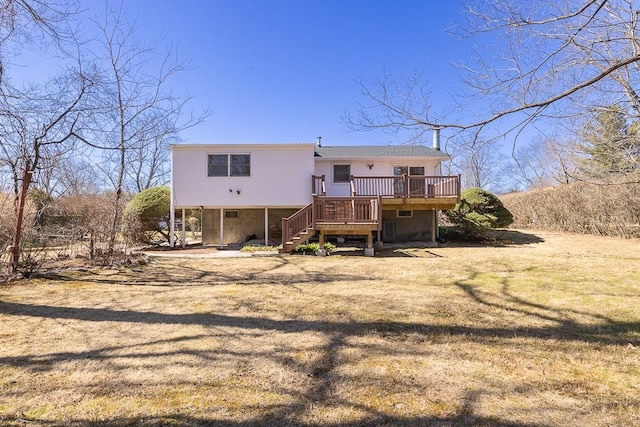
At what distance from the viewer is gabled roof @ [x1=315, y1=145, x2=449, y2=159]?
14453 millimetres

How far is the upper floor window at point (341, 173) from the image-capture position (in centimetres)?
1439

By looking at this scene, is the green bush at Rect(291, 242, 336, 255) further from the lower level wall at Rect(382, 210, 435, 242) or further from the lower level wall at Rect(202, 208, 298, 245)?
the lower level wall at Rect(382, 210, 435, 242)

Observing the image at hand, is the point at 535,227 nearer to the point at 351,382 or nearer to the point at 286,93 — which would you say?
the point at 286,93

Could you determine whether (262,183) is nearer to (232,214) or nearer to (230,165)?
(230,165)

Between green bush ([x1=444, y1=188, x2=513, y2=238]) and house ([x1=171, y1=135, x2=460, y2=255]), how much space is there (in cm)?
116

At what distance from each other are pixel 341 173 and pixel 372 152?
2.08 meters

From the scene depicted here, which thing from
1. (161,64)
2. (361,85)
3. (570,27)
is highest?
(161,64)

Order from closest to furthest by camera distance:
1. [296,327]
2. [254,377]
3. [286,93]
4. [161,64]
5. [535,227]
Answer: [254,377] → [296,327] → [161,64] → [286,93] → [535,227]

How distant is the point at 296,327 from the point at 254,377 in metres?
1.32

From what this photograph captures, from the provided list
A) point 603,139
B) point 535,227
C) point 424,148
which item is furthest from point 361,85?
point 535,227

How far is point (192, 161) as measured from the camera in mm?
13250

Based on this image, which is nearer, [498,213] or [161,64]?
[161,64]

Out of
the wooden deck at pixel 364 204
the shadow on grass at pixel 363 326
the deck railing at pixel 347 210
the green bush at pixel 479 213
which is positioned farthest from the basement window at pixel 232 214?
the shadow on grass at pixel 363 326

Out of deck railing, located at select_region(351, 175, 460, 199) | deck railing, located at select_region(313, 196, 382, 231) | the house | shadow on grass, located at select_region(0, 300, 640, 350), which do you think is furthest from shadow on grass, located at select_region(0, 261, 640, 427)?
deck railing, located at select_region(351, 175, 460, 199)
